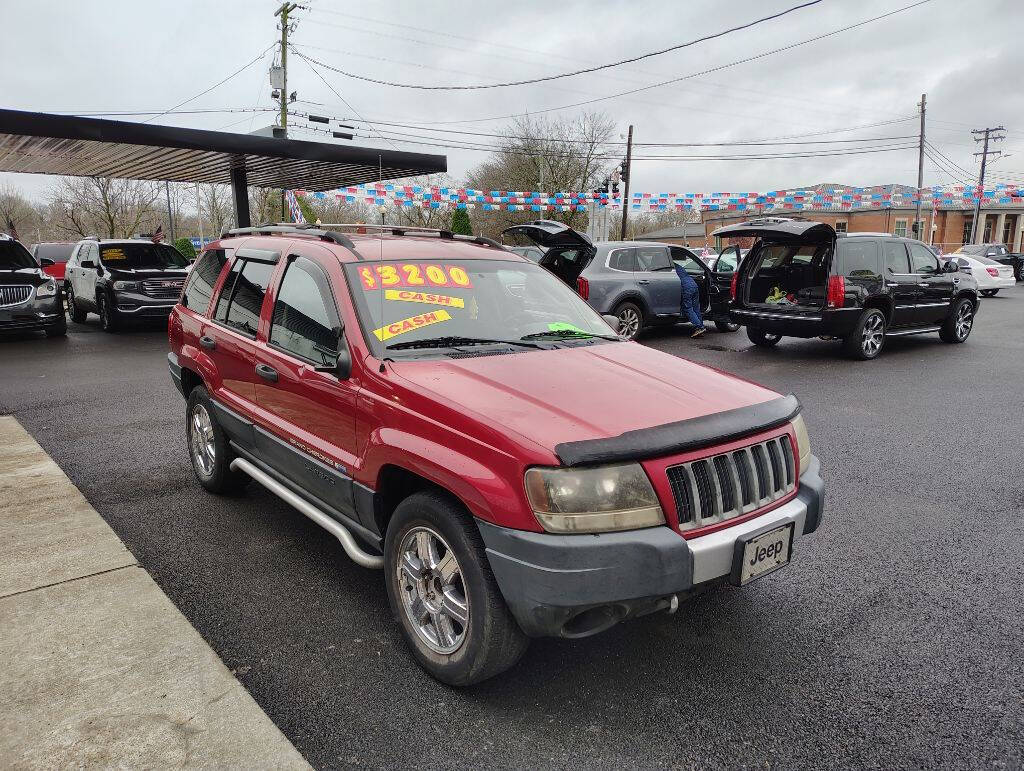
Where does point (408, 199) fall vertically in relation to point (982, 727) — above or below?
above

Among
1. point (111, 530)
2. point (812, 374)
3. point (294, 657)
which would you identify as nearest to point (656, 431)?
point (294, 657)

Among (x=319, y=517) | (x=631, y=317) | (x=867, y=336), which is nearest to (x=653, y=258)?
(x=631, y=317)

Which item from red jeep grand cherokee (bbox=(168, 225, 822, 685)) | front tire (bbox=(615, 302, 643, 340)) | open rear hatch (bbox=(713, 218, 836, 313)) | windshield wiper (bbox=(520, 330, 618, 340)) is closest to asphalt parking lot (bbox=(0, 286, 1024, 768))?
red jeep grand cherokee (bbox=(168, 225, 822, 685))

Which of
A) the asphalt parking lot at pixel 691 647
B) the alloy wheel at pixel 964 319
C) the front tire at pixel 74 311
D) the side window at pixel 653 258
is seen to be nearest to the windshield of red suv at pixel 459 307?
the asphalt parking lot at pixel 691 647

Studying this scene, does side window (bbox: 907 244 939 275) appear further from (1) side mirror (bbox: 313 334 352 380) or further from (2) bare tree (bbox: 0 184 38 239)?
(2) bare tree (bbox: 0 184 38 239)

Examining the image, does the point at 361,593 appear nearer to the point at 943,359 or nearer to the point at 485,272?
the point at 485,272

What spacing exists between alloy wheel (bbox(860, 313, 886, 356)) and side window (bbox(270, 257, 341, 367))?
→ 908cm

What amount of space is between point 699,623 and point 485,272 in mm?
2068

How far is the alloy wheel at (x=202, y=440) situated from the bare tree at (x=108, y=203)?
128 feet

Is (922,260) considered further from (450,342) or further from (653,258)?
(450,342)

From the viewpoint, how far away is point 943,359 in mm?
10633

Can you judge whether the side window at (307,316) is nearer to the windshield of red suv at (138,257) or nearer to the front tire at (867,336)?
the front tire at (867,336)

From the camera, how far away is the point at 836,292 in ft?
32.1

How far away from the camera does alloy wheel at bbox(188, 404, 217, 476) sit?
457 centimetres
